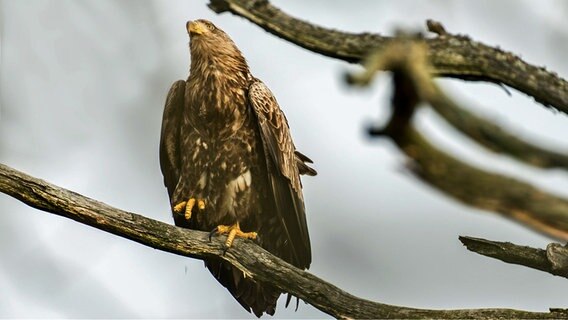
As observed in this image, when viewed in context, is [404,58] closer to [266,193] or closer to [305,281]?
[305,281]

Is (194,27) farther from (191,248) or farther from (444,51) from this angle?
(444,51)

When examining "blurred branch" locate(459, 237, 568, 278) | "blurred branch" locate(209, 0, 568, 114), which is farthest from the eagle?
"blurred branch" locate(209, 0, 568, 114)

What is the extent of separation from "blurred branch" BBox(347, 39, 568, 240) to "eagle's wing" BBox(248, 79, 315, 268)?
4.15 metres

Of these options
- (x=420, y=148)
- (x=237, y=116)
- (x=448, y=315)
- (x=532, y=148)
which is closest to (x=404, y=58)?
(x=420, y=148)

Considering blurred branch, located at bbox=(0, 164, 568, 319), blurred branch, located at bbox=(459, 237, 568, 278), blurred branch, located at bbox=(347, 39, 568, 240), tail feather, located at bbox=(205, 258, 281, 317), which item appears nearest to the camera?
blurred branch, located at bbox=(347, 39, 568, 240)

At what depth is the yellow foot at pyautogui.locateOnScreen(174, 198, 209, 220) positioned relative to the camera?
677cm

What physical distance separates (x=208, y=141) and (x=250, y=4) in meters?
2.77

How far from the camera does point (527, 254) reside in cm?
491

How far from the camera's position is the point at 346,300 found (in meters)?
5.22

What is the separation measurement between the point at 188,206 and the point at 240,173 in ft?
1.55

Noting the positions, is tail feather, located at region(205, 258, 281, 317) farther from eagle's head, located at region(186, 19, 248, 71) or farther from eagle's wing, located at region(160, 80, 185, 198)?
eagle's head, located at region(186, 19, 248, 71)

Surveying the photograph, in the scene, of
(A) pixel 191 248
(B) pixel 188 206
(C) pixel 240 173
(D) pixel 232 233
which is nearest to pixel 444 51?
(A) pixel 191 248

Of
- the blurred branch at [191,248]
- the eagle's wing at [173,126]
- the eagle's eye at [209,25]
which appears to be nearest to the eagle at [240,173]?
the eagle's wing at [173,126]

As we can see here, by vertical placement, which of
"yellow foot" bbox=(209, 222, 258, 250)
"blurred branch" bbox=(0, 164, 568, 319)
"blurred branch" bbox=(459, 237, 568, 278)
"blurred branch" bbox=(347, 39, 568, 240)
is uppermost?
"yellow foot" bbox=(209, 222, 258, 250)
